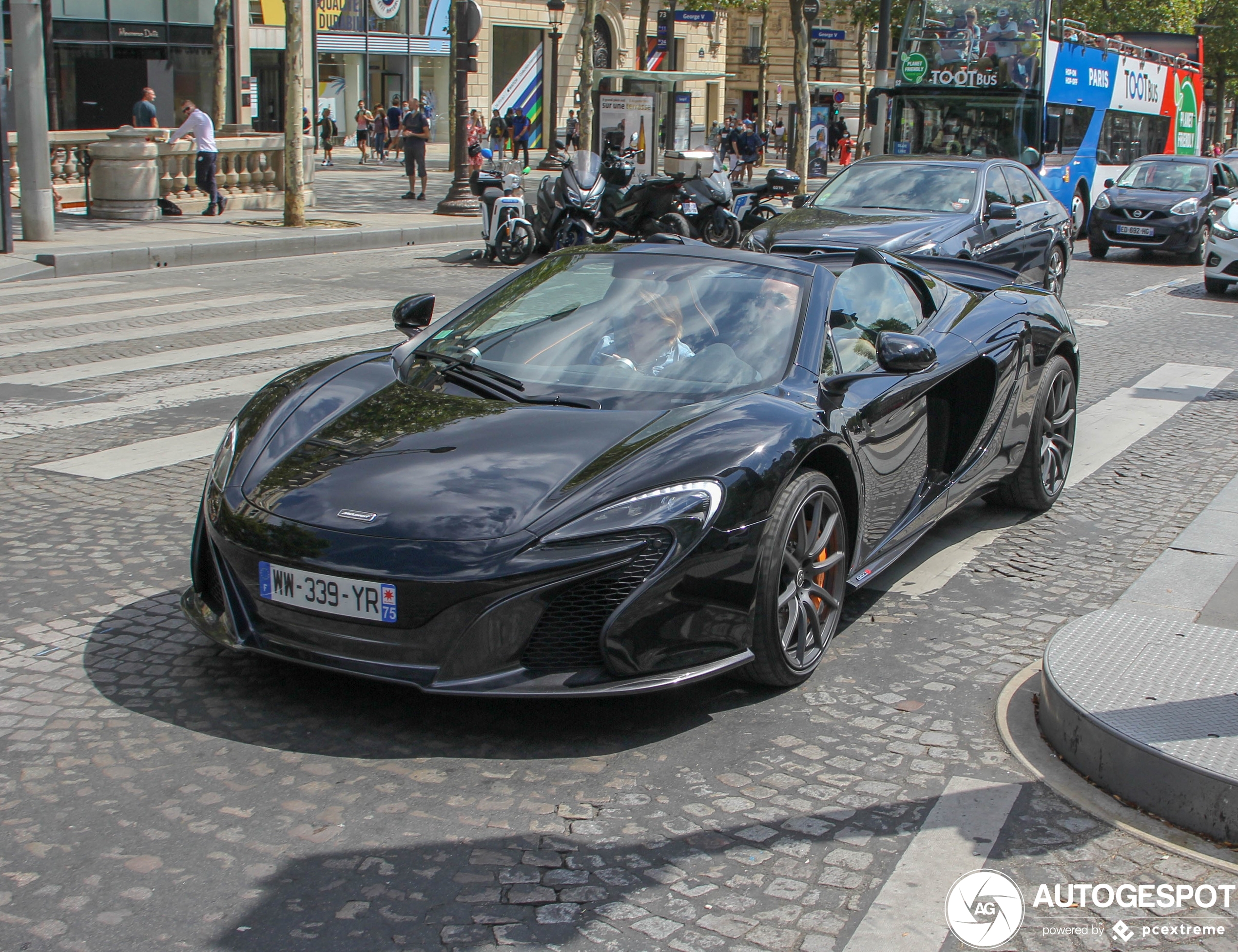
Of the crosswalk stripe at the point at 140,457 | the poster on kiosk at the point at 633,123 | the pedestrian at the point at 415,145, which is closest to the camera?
the crosswalk stripe at the point at 140,457

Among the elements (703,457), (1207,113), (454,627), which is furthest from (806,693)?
(1207,113)

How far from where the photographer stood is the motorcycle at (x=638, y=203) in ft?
56.6

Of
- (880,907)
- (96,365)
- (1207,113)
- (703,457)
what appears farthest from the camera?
(1207,113)

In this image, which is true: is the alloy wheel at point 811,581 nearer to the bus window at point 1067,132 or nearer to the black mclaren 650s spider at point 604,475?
the black mclaren 650s spider at point 604,475

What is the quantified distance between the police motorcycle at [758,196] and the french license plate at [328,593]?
14.3m

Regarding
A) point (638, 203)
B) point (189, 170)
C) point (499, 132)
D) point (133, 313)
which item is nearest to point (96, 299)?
point (133, 313)

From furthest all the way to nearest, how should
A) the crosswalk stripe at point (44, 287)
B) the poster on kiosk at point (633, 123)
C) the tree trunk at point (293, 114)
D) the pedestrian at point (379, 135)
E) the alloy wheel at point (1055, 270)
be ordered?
1. the pedestrian at point (379, 135)
2. the poster on kiosk at point (633, 123)
3. the tree trunk at point (293, 114)
4. the alloy wheel at point (1055, 270)
5. the crosswalk stripe at point (44, 287)

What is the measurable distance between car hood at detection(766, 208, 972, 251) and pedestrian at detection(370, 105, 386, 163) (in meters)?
29.1

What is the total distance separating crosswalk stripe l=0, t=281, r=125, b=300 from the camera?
13156 millimetres

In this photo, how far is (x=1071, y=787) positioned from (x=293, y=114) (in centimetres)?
1704

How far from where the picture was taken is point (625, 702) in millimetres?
4094

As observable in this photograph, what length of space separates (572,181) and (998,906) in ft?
48.5

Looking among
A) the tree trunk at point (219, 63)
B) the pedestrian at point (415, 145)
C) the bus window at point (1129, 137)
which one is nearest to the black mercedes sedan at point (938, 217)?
the bus window at point (1129, 137)

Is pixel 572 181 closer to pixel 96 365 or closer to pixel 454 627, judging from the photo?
pixel 96 365
